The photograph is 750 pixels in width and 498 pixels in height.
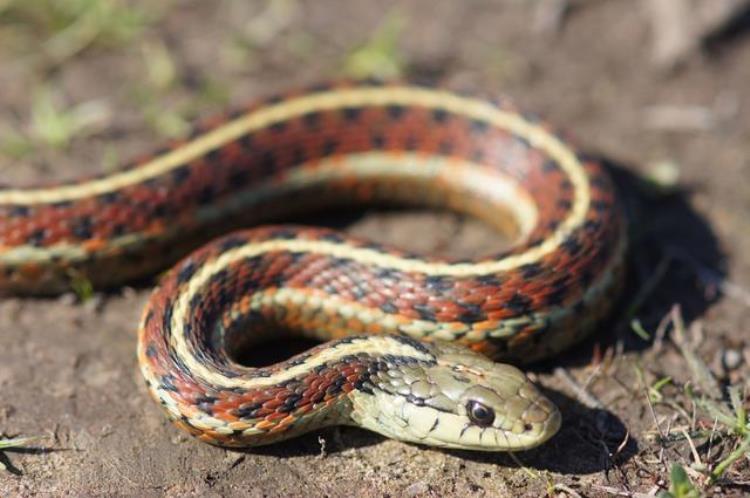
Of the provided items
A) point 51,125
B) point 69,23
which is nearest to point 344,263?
point 51,125

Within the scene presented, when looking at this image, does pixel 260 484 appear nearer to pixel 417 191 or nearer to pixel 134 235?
pixel 134 235

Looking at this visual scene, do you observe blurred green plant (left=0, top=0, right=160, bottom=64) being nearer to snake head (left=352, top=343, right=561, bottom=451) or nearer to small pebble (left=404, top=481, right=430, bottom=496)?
snake head (left=352, top=343, right=561, bottom=451)

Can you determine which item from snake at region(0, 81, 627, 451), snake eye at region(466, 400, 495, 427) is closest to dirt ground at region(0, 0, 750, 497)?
snake at region(0, 81, 627, 451)

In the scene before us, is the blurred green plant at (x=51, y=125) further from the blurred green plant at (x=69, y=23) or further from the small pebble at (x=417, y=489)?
the small pebble at (x=417, y=489)

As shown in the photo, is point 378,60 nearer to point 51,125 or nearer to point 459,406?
point 51,125

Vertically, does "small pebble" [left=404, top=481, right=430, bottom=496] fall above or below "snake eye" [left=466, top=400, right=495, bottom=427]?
below

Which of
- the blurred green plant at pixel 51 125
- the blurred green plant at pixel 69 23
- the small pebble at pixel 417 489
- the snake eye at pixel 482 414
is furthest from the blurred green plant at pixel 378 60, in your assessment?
the small pebble at pixel 417 489

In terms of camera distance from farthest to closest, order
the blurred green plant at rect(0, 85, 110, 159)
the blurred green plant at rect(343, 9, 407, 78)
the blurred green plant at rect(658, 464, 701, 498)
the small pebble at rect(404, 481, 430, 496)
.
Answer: the blurred green plant at rect(343, 9, 407, 78) → the blurred green plant at rect(0, 85, 110, 159) → the small pebble at rect(404, 481, 430, 496) → the blurred green plant at rect(658, 464, 701, 498)

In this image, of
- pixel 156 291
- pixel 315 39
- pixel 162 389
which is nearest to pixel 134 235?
pixel 156 291
